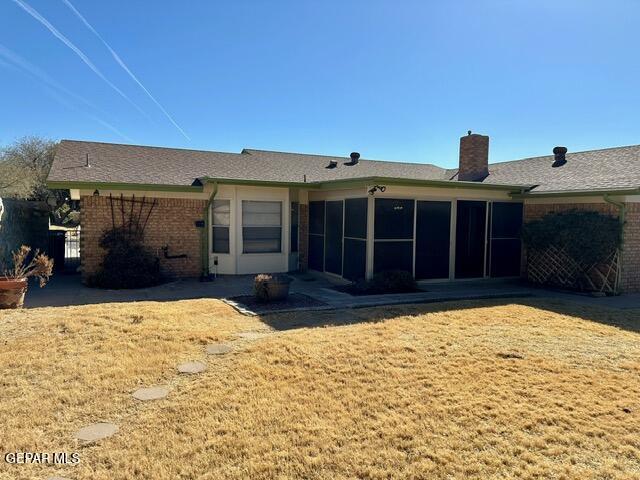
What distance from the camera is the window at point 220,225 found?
12.2m

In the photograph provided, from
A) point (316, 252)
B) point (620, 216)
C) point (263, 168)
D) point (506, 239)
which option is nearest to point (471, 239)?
point (506, 239)

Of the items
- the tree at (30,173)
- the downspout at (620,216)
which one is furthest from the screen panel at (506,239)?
the tree at (30,173)

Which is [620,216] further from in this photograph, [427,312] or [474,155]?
[474,155]

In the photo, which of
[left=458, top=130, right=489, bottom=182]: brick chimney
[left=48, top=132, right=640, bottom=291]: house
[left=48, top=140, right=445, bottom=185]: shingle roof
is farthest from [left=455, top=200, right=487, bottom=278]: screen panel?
[left=48, top=140, right=445, bottom=185]: shingle roof

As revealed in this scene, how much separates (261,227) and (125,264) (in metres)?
3.79

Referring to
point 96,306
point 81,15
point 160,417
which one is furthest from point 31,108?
point 160,417

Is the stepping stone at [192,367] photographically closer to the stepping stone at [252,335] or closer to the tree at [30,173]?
the stepping stone at [252,335]

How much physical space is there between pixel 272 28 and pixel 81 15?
4488 millimetres

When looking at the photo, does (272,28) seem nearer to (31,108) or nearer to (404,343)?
(404,343)

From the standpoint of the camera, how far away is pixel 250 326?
22.9 feet

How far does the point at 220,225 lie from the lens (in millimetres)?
12266

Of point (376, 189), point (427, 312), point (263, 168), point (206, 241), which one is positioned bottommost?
point (427, 312)

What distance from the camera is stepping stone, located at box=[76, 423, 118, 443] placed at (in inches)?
136

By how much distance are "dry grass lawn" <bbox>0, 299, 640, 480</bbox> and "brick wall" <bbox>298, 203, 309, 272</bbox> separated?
245 inches
